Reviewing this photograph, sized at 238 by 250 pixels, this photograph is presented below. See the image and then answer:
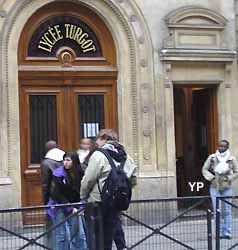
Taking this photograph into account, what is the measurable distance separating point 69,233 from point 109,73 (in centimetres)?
608

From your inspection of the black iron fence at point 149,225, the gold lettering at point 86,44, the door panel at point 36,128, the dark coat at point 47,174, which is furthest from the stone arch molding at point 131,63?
the black iron fence at point 149,225

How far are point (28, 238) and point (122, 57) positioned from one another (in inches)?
256

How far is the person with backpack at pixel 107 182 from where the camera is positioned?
29.4 ft

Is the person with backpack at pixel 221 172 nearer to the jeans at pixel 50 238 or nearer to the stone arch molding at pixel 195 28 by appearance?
the stone arch molding at pixel 195 28

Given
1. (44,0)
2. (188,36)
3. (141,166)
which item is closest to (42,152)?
(141,166)

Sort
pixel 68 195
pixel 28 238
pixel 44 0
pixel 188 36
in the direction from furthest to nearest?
pixel 188 36, pixel 44 0, pixel 68 195, pixel 28 238

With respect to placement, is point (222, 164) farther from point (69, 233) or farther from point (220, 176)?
point (69, 233)

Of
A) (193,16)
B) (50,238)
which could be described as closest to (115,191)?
(50,238)

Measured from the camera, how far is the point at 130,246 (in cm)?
953

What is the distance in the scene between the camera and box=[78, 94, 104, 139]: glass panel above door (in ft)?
47.7

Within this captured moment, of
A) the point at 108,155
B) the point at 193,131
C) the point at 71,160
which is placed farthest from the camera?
the point at 193,131

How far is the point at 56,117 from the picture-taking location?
1431cm

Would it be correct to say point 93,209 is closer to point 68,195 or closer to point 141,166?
point 68,195

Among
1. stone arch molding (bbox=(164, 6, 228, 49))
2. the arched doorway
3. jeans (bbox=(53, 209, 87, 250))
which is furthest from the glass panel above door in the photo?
jeans (bbox=(53, 209, 87, 250))
